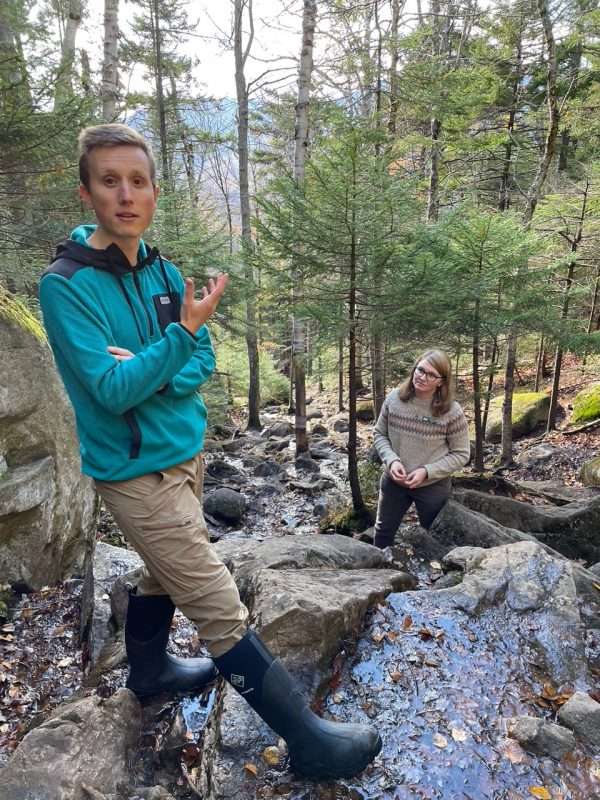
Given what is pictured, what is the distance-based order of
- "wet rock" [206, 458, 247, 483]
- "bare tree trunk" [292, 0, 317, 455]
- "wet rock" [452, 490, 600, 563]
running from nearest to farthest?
"wet rock" [452, 490, 600, 563] → "wet rock" [206, 458, 247, 483] → "bare tree trunk" [292, 0, 317, 455]

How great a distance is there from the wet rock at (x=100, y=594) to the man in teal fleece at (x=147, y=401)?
68.0 inches

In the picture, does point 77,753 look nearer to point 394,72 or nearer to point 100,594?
point 100,594

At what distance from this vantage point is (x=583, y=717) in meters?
2.38

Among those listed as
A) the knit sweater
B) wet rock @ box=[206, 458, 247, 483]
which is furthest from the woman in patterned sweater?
wet rock @ box=[206, 458, 247, 483]

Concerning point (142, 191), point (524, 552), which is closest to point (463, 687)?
point (524, 552)

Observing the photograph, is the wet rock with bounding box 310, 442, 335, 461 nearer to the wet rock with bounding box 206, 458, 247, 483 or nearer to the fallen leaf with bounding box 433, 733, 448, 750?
the wet rock with bounding box 206, 458, 247, 483

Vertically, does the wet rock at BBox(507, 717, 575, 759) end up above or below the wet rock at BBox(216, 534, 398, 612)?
above

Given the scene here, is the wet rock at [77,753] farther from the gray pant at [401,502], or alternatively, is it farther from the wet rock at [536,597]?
the gray pant at [401,502]

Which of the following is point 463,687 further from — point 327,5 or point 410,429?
point 327,5

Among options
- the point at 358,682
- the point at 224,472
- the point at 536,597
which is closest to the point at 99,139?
the point at 358,682

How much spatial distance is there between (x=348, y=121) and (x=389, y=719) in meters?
6.45

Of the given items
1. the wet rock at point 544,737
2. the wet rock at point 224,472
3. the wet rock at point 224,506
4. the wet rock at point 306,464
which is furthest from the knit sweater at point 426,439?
the wet rock at point 306,464

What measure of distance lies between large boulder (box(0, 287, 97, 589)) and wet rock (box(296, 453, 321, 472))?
→ 6755 millimetres

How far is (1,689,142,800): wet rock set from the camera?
176 cm
